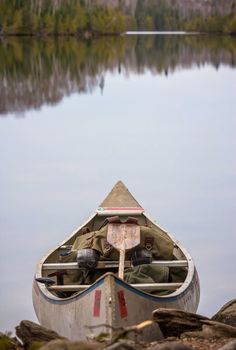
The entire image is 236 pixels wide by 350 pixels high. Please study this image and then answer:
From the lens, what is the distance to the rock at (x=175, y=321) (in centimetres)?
957

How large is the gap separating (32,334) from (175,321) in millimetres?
1287

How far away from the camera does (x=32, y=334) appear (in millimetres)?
9211

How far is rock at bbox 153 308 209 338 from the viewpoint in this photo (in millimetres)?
9570

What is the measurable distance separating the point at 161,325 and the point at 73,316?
1.16 metres

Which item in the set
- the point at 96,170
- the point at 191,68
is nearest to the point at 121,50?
the point at 191,68

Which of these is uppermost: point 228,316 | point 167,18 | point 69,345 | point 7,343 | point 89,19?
point 69,345

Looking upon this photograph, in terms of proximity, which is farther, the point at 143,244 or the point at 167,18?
the point at 167,18

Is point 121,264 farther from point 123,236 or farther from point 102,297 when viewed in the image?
point 102,297

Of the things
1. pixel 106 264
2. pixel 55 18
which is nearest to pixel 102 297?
pixel 106 264

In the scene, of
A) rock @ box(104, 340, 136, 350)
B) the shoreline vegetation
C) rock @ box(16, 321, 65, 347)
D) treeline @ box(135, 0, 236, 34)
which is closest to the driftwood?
rock @ box(16, 321, 65, 347)

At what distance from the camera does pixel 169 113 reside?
42812mm

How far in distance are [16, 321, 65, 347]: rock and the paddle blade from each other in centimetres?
284

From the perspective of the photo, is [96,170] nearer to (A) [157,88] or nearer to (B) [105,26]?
(A) [157,88]

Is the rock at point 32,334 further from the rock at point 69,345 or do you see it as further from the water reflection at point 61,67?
the water reflection at point 61,67
